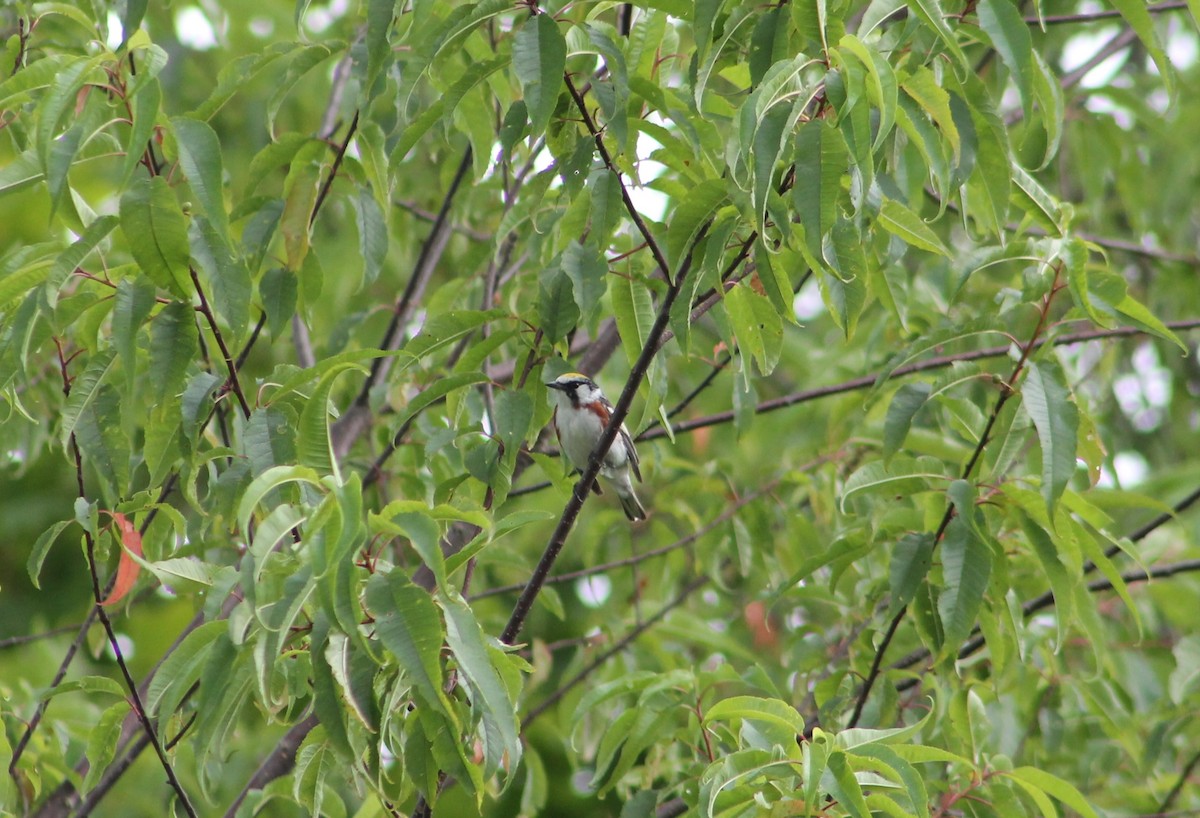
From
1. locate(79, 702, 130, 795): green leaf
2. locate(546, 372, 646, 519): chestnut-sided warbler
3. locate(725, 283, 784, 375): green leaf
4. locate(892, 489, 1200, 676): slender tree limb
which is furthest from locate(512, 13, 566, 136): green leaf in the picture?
locate(546, 372, 646, 519): chestnut-sided warbler

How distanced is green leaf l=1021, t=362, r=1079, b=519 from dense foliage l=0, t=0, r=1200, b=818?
0.05ft

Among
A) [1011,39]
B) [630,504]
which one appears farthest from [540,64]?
[630,504]

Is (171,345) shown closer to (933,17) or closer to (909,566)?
(933,17)

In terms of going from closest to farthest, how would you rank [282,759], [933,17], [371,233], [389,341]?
1. [933,17]
2. [371,233]
3. [282,759]
4. [389,341]

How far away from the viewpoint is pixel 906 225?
3064mm

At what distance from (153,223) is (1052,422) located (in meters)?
2.07

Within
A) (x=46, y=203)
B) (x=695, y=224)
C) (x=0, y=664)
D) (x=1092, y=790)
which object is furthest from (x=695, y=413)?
(x=695, y=224)

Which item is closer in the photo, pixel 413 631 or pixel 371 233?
pixel 413 631

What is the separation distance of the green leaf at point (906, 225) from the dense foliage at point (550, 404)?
12 millimetres

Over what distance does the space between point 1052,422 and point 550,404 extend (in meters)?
1.41

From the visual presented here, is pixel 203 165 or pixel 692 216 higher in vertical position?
pixel 203 165

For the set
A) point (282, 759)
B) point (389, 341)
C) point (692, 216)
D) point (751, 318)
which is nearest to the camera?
point (692, 216)

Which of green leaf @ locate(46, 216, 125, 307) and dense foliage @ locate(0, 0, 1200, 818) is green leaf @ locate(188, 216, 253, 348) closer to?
dense foliage @ locate(0, 0, 1200, 818)

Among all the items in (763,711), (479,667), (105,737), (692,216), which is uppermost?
(692,216)
